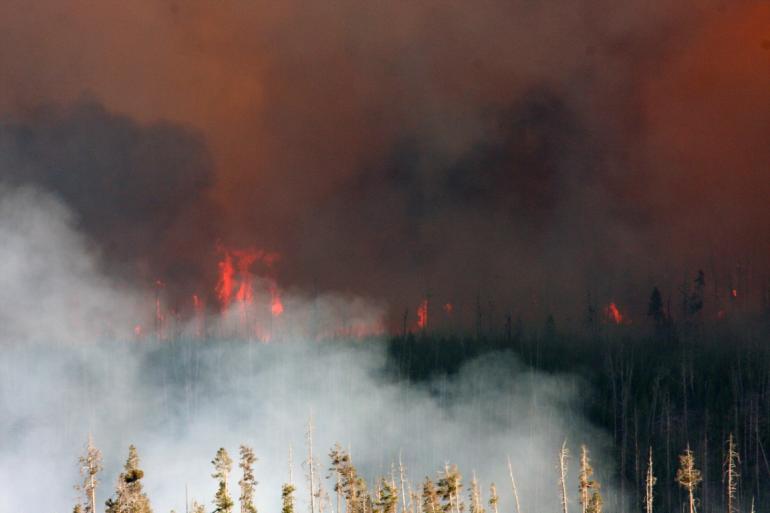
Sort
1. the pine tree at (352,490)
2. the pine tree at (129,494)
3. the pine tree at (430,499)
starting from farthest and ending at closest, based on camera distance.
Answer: the pine tree at (352,490) < the pine tree at (430,499) < the pine tree at (129,494)

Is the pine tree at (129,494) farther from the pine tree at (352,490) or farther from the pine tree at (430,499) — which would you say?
the pine tree at (430,499)

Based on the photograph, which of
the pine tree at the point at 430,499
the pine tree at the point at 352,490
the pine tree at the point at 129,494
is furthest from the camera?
the pine tree at the point at 352,490

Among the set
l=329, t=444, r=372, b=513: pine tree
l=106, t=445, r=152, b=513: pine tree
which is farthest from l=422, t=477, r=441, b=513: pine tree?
l=106, t=445, r=152, b=513: pine tree

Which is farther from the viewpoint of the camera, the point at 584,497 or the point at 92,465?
the point at 584,497

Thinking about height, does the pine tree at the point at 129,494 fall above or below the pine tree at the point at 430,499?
above

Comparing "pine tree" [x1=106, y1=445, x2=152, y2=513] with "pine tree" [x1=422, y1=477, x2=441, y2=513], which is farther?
"pine tree" [x1=422, y1=477, x2=441, y2=513]

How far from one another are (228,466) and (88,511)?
33232mm

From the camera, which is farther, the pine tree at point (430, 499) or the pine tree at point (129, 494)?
the pine tree at point (430, 499)

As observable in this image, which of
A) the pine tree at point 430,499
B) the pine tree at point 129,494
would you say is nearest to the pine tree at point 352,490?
the pine tree at point 430,499

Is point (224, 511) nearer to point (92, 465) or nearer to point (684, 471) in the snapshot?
point (92, 465)

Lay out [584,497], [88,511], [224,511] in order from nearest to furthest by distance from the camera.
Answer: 1. [88,511]
2. [224,511]
3. [584,497]

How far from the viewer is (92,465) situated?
355 feet

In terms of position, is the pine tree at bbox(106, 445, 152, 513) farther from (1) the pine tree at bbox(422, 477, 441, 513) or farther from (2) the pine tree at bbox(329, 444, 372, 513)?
(1) the pine tree at bbox(422, 477, 441, 513)

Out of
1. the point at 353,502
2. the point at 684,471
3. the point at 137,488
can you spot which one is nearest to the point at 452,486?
the point at 353,502
